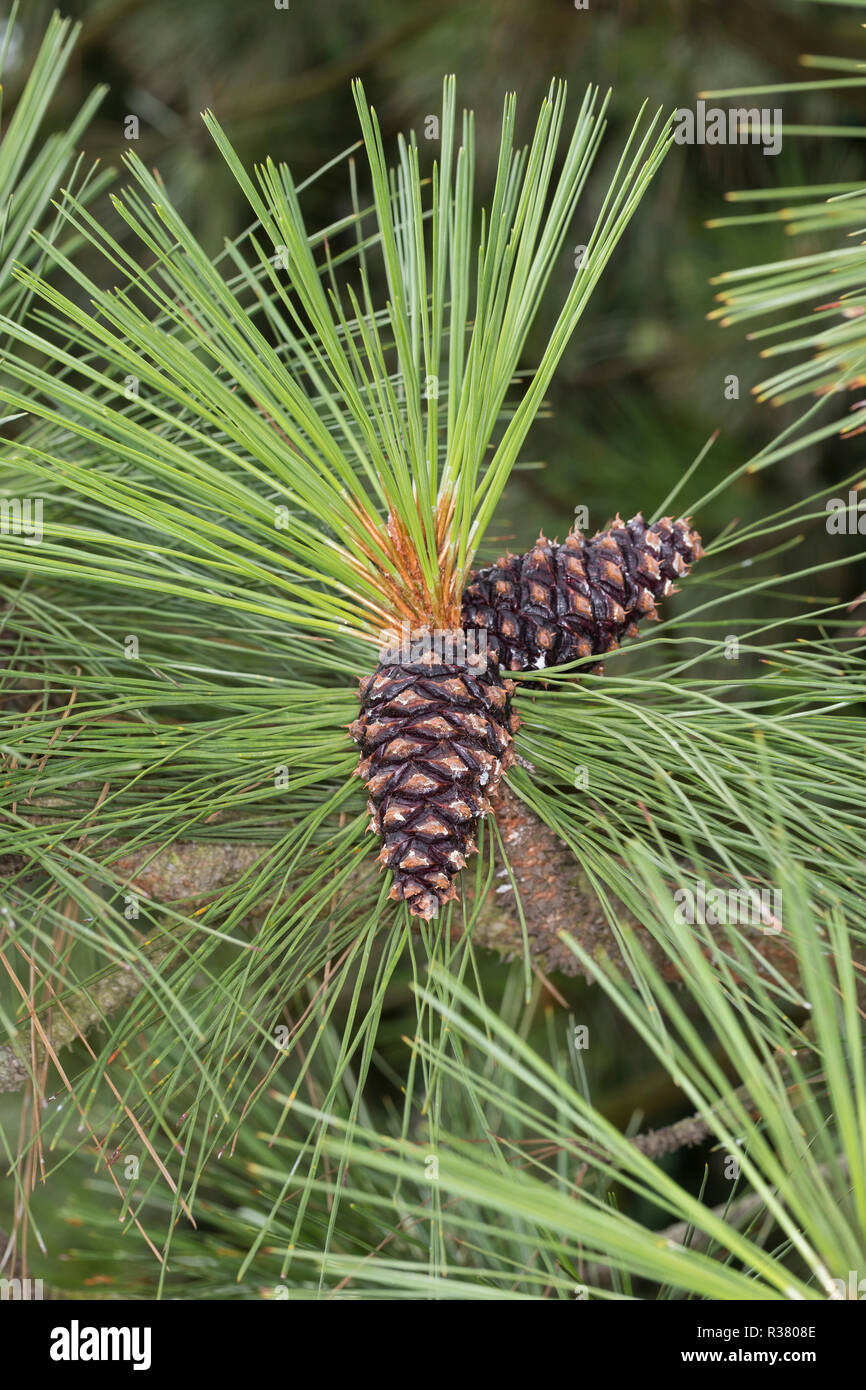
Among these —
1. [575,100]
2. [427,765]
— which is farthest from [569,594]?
[575,100]

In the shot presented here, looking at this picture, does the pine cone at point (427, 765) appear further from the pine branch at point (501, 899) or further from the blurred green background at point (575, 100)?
the blurred green background at point (575, 100)

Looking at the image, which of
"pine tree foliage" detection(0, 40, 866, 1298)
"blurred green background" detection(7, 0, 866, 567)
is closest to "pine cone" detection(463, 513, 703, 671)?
"pine tree foliage" detection(0, 40, 866, 1298)

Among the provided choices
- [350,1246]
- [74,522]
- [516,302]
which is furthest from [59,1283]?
[516,302]

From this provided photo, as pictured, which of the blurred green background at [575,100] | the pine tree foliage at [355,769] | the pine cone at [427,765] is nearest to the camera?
the pine tree foliage at [355,769]

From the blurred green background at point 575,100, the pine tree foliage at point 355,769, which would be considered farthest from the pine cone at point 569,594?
the blurred green background at point 575,100

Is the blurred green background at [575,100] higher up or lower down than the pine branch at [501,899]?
higher up

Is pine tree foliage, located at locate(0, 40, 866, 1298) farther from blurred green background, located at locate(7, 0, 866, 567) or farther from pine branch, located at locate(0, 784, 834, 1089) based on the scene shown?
blurred green background, located at locate(7, 0, 866, 567)
